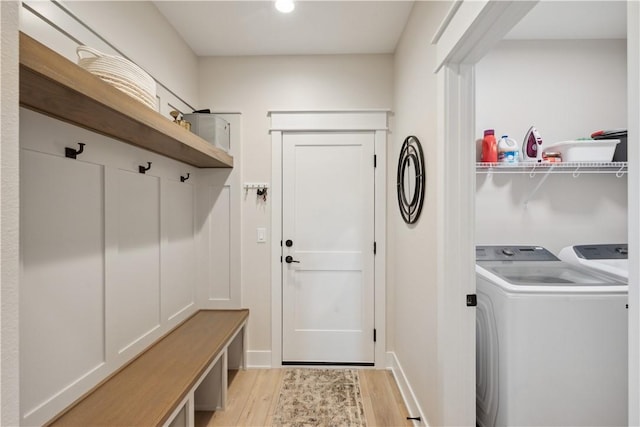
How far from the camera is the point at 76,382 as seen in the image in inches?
49.4

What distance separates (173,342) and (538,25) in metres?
3.37

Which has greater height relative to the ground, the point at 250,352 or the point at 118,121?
the point at 118,121

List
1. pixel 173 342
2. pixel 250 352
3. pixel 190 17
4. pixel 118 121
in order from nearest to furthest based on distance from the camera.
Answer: pixel 118 121, pixel 173 342, pixel 190 17, pixel 250 352

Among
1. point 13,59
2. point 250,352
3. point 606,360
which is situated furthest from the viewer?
point 250,352

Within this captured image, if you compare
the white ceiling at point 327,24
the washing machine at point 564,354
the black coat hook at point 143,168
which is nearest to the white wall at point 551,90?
the white ceiling at point 327,24

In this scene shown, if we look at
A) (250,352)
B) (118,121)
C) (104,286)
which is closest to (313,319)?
(250,352)

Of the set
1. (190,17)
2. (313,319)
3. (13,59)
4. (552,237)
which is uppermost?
(190,17)

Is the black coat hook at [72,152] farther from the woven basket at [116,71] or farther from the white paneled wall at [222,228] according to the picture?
the white paneled wall at [222,228]

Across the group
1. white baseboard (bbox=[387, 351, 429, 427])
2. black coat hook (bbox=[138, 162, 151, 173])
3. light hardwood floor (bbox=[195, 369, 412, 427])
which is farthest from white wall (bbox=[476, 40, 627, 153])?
black coat hook (bbox=[138, 162, 151, 173])

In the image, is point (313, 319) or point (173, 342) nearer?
point (173, 342)

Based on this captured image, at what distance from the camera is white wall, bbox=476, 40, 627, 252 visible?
7.39 ft

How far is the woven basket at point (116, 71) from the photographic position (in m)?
1.11

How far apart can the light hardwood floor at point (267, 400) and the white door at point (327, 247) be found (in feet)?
0.80

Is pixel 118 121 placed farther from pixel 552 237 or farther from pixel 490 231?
pixel 552 237
